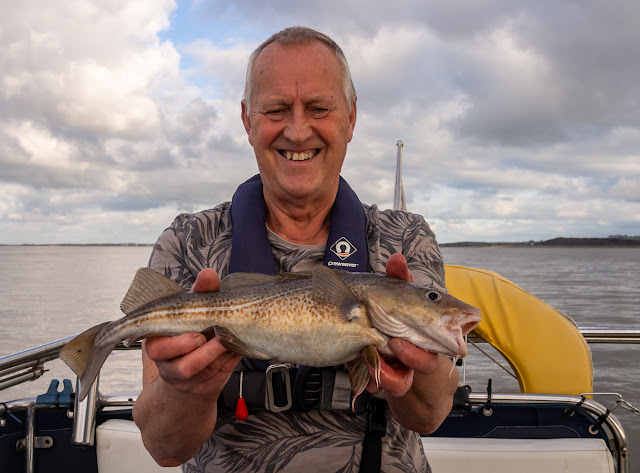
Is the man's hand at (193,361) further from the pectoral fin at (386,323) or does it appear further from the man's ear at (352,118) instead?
the man's ear at (352,118)

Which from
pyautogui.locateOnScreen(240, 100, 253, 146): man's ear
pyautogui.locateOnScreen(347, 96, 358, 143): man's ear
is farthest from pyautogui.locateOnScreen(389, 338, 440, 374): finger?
pyautogui.locateOnScreen(240, 100, 253, 146): man's ear

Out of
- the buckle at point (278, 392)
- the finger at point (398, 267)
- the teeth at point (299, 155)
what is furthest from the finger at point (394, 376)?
the teeth at point (299, 155)

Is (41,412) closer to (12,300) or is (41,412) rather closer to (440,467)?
(440,467)

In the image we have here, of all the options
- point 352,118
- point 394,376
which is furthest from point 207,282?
point 352,118

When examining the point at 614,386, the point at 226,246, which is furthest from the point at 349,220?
the point at 614,386

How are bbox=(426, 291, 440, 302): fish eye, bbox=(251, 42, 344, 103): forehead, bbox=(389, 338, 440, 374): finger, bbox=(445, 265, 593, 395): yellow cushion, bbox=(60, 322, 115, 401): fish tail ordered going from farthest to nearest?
bbox=(445, 265, 593, 395): yellow cushion < bbox=(251, 42, 344, 103): forehead < bbox=(60, 322, 115, 401): fish tail < bbox=(426, 291, 440, 302): fish eye < bbox=(389, 338, 440, 374): finger

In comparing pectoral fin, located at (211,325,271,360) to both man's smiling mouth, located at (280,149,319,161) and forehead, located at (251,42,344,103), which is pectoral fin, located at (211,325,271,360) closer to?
man's smiling mouth, located at (280,149,319,161)

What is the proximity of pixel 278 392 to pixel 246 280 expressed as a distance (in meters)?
0.65

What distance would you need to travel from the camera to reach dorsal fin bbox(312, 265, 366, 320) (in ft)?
7.99

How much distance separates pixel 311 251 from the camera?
127 inches

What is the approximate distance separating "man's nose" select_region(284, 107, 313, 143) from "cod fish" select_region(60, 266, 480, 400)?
2.78 feet

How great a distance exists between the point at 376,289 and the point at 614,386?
10.9 metres

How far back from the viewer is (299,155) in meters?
3.10

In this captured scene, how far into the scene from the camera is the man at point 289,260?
2.58 meters
